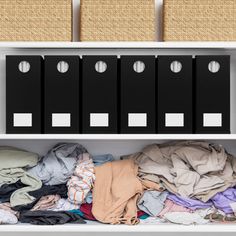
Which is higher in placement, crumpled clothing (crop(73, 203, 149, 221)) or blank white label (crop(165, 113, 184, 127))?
blank white label (crop(165, 113, 184, 127))

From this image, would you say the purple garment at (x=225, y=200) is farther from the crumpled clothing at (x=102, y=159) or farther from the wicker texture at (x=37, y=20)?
the wicker texture at (x=37, y=20)

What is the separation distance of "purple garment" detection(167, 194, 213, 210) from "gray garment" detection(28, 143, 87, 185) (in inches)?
17.7

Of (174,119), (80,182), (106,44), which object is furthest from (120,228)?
(106,44)

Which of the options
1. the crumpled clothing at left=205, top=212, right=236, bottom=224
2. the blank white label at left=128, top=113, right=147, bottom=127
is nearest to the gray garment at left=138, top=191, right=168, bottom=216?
the crumpled clothing at left=205, top=212, right=236, bottom=224

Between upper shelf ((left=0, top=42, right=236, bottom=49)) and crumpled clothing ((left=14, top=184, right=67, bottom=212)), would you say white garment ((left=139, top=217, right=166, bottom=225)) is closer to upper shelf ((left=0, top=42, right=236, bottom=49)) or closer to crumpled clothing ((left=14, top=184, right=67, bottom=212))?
crumpled clothing ((left=14, top=184, right=67, bottom=212))

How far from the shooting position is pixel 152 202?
65.6 inches

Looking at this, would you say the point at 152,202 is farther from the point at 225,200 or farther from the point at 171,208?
the point at 225,200

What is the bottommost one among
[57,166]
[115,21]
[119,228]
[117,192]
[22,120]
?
[119,228]

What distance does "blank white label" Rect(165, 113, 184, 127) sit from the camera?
1580 mm

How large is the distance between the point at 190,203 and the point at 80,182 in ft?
1.52

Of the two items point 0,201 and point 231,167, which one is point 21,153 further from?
point 231,167

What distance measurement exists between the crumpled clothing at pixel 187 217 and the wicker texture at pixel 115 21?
2.38 ft

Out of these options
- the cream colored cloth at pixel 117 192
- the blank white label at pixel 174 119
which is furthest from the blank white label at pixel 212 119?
the cream colored cloth at pixel 117 192

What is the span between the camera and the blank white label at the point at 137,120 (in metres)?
1.58
